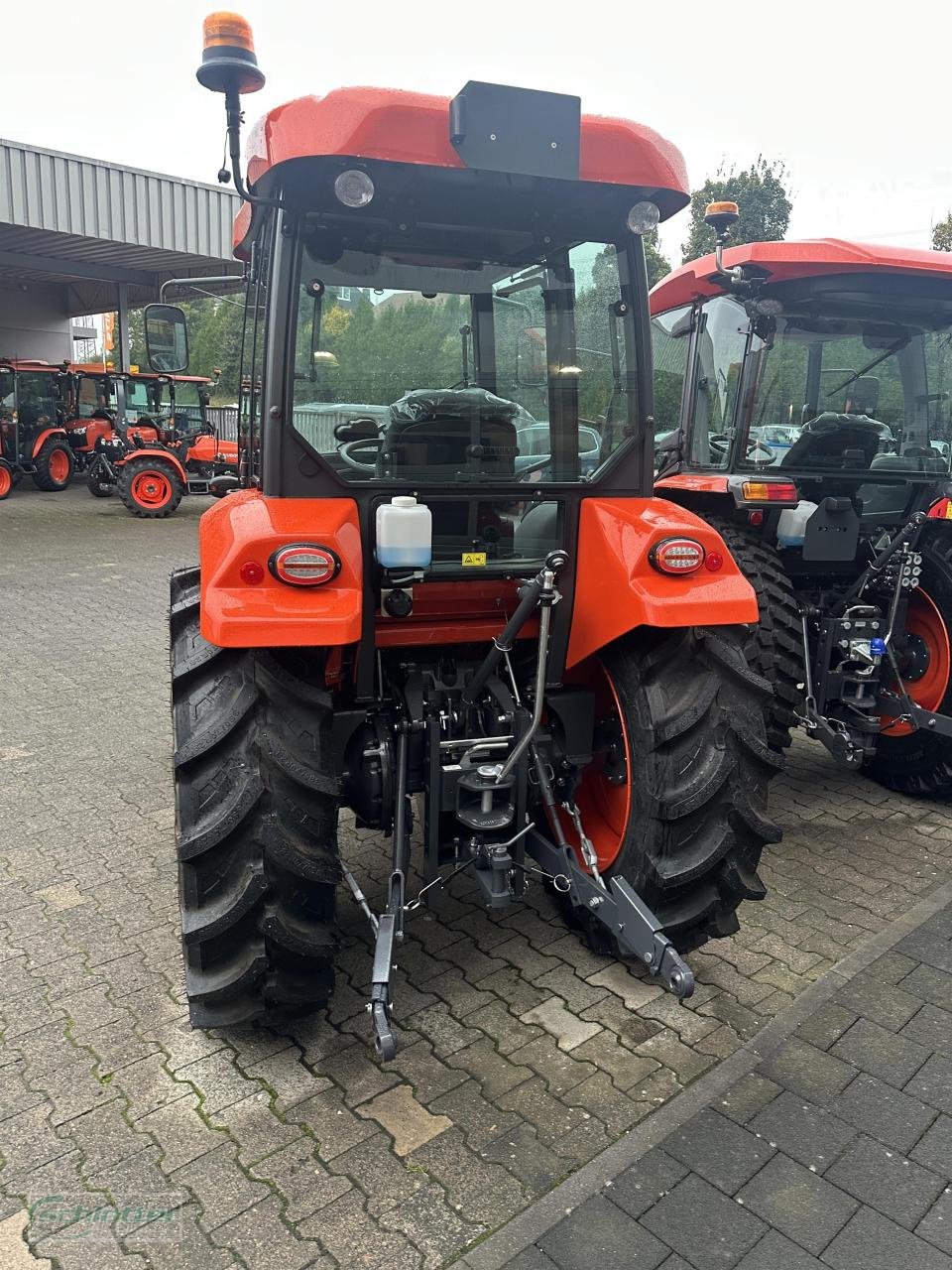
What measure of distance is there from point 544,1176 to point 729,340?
11.5 feet

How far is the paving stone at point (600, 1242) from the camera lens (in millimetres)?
1922

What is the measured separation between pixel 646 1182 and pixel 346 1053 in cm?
87

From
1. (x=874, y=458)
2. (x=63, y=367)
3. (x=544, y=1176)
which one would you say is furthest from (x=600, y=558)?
(x=63, y=367)

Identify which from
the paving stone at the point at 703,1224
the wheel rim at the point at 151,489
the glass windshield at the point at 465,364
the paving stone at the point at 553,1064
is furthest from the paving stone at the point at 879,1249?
the wheel rim at the point at 151,489

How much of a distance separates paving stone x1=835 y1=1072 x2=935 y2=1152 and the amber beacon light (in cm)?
303

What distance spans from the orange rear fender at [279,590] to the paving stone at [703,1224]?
58.1 inches

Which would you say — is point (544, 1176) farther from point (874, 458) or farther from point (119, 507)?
point (119, 507)

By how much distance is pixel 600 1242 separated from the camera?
196 centimetres

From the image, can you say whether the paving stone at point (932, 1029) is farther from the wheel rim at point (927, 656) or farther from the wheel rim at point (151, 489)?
the wheel rim at point (151, 489)

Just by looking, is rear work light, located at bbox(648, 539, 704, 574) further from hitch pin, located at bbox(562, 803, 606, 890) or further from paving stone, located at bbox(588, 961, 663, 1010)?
paving stone, located at bbox(588, 961, 663, 1010)

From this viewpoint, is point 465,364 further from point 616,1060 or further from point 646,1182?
point 646,1182

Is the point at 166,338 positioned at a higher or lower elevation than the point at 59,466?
lower

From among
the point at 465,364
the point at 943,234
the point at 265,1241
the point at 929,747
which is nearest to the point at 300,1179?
the point at 265,1241

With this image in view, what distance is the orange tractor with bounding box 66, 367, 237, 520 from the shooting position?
14383 mm
